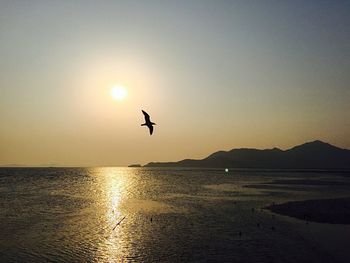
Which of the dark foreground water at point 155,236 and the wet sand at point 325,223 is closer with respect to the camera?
the dark foreground water at point 155,236

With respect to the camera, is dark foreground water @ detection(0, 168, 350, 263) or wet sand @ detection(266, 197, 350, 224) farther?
wet sand @ detection(266, 197, 350, 224)

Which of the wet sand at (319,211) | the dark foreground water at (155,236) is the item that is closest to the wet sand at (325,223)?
the wet sand at (319,211)

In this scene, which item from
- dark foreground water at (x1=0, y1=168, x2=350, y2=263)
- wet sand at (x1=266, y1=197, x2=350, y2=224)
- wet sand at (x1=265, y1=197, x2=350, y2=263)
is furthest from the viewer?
wet sand at (x1=266, y1=197, x2=350, y2=224)

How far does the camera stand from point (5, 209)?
58969 mm

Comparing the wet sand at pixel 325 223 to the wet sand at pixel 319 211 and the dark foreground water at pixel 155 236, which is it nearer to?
the wet sand at pixel 319 211

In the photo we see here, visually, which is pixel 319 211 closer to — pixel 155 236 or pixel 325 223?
pixel 325 223

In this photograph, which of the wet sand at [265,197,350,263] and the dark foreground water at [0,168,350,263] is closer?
the dark foreground water at [0,168,350,263]

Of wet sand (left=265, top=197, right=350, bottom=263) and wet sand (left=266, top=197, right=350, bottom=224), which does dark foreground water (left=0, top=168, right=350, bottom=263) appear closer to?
wet sand (left=265, top=197, right=350, bottom=263)

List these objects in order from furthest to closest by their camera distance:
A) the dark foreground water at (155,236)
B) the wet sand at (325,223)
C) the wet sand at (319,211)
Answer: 1. the wet sand at (319,211)
2. the wet sand at (325,223)
3. the dark foreground water at (155,236)


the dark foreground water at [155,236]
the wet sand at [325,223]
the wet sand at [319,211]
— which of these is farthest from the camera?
the wet sand at [319,211]

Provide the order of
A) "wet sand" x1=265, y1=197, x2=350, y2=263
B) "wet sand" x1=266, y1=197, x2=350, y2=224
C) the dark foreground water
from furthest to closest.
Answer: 1. "wet sand" x1=266, y1=197, x2=350, y2=224
2. "wet sand" x1=265, y1=197, x2=350, y2=263
3. the dark foreground water

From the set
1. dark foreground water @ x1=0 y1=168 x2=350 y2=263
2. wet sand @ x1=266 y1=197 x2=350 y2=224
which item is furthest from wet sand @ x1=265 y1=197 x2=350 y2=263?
dark foreground water @ x1=0 y1=168 x2=350 y2=263

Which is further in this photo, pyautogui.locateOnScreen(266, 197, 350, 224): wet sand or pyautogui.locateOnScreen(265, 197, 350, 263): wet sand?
pyautogui.locateOnScreen(266, 197, 350, 224): wet sand

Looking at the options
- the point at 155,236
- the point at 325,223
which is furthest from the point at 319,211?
the point at 155,236
